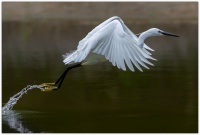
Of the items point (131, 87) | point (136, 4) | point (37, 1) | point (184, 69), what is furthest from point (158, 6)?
point (131, 87)

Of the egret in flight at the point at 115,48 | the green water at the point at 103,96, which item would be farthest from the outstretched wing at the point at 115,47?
the green water at the point at 103,96

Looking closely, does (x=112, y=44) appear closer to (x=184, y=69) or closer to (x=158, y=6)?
(x=184, y=69)

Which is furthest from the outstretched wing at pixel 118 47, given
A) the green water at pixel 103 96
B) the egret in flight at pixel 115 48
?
the green water at pixel 103 96

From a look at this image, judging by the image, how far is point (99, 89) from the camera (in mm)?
9297

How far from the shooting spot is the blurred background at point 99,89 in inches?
278

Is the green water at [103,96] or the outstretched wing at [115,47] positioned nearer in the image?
the outstretched wing at [115,47]

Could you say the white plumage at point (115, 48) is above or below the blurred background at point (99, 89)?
above

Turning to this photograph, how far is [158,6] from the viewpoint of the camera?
21.2m

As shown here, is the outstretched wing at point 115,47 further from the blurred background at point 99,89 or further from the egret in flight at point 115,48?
the blurred background at point 99,89

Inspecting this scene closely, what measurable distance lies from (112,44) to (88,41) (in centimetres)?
37

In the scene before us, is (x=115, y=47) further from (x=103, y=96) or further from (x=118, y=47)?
(x=103, y=96)

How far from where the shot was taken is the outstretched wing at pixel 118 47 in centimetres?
607

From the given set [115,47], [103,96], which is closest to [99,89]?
[103,96]

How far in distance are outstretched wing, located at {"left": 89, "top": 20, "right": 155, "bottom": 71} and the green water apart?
86cm
